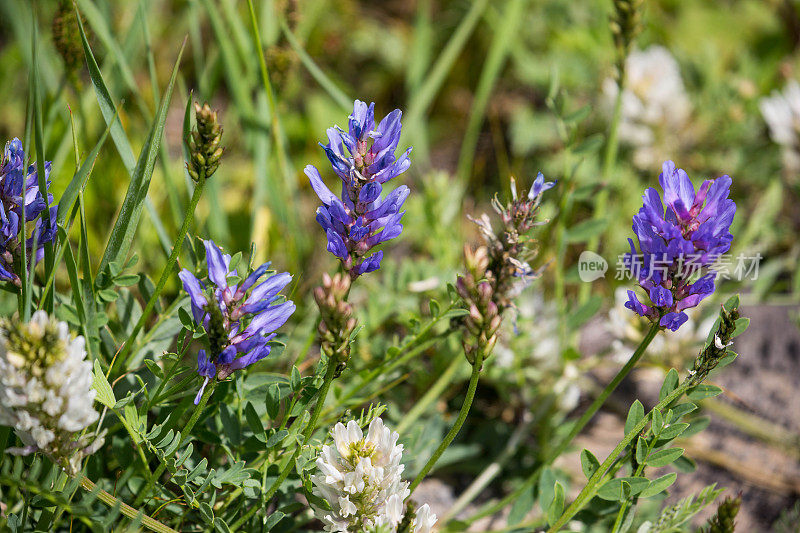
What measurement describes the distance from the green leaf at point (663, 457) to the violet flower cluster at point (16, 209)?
3.95 ft

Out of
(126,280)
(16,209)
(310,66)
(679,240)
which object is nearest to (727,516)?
(679,240)

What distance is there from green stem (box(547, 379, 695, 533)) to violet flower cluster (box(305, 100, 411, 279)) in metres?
0.55

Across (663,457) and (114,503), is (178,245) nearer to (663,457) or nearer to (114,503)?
(114,503)

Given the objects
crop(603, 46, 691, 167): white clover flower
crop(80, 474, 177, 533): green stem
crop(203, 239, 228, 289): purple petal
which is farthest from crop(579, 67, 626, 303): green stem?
crop(80, 474, 177, 533): green stem

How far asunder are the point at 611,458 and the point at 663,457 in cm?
14

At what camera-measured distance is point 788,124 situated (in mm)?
2648

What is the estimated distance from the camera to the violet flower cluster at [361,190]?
3.84 feet

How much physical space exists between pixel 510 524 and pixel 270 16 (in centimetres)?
187

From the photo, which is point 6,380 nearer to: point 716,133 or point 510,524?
point 510,524

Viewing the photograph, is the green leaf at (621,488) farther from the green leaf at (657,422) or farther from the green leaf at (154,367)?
the green leaf at (154,367)

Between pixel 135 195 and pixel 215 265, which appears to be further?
pixel 135 195

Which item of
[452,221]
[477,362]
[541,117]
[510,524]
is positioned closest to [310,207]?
[452,221]

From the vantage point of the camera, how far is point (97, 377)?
118 centimetres

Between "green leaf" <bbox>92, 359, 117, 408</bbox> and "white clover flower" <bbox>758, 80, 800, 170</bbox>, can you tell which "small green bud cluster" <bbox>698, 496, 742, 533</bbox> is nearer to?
"green leaf" <bbox>92, 359, 117, 408</bbox>
